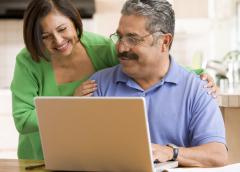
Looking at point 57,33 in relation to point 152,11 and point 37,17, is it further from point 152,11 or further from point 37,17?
point 152,11

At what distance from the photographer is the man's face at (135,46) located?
195 centimetres

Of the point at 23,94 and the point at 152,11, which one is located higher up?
the point at 152,11

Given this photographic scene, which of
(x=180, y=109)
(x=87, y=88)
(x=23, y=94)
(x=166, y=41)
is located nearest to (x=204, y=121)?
(x=180, y=109)

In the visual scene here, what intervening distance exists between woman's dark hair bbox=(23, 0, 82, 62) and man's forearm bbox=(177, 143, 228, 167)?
730 millimetres

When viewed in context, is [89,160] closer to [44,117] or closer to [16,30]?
[44,117]

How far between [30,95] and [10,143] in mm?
2019

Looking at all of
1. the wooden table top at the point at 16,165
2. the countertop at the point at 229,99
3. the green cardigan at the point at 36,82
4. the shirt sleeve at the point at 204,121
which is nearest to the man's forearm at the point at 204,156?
the shirt sleeve at the point at 204,121

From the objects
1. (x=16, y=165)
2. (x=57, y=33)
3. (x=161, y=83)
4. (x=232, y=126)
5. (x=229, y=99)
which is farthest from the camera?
(x=232, y=126)

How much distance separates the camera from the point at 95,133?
1589mm

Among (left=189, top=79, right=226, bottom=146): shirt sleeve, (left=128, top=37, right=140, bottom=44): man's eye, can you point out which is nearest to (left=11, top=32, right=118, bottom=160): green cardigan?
(left=128, top=37, right=140, bottom=44): man's eye

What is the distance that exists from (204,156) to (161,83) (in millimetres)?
346

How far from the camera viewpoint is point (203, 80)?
2076mm

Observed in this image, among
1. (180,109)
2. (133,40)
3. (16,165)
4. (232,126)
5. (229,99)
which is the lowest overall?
(232,126)

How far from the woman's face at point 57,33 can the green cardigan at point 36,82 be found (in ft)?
0.46
